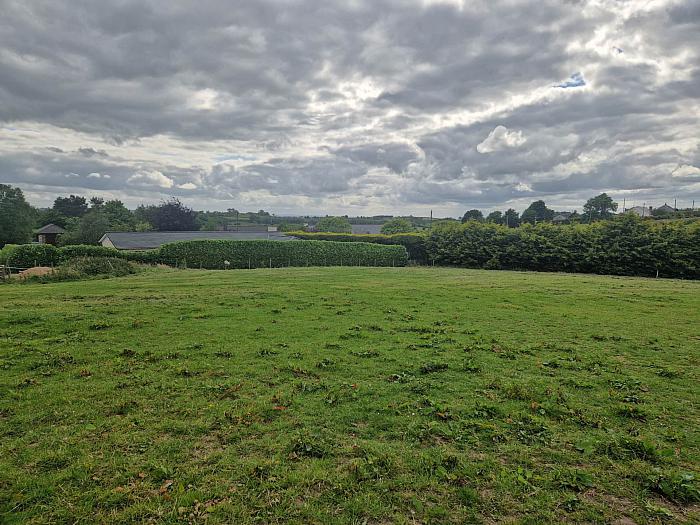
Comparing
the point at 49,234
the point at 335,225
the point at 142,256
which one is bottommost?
the point at 142,256

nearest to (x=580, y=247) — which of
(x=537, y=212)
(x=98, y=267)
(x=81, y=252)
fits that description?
(x=98, y=267)

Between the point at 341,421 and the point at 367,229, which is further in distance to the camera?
the point at 367,229

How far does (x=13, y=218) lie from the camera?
206ft

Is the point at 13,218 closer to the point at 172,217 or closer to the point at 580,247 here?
the point at 172,217

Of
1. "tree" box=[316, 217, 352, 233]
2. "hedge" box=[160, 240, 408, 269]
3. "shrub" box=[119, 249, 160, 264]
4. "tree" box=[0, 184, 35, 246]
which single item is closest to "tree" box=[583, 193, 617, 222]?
"tree" box=[316, 217, 352, 233]

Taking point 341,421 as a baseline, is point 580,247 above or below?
above

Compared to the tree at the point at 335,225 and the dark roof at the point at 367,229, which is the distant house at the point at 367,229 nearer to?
the dark roof at the point at 367,229

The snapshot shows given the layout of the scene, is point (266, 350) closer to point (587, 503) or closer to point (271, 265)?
point (587, 503)

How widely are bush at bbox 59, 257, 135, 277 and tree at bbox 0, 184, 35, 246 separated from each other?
54.8m

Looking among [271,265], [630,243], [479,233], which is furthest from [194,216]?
[630,243]

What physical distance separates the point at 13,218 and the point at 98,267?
5753 cm

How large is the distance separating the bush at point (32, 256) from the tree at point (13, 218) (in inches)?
1846

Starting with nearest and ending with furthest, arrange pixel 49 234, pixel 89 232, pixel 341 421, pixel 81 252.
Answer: pixel 341 421 < pixel 81 252 < pixel 89 232 < pixel 49 234

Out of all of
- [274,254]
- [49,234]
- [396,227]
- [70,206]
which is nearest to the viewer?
[274,254]
